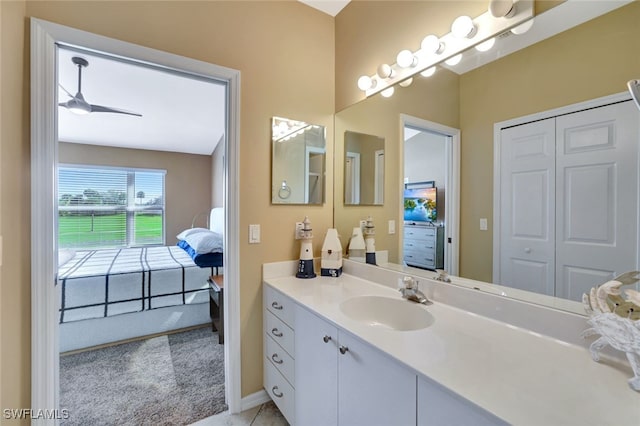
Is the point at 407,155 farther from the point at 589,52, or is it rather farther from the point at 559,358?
the point at 559,358

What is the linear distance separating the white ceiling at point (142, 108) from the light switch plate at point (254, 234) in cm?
118

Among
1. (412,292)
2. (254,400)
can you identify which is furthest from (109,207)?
(412,292)

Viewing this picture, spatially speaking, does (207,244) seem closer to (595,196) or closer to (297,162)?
(297,162)

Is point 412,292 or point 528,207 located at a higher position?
point 528,207

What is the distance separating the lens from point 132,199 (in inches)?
203

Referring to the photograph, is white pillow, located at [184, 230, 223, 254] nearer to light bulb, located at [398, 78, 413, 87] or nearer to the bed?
the bed

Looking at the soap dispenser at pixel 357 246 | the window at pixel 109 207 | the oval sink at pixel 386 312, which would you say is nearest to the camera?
the oval sink at pixel 386 312

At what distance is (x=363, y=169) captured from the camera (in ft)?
6.39

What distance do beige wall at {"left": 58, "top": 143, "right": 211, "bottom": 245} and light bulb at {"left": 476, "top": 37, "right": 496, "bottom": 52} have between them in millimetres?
5446

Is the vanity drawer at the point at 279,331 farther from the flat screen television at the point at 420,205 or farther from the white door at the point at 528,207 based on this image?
the white door at the point at 528,207

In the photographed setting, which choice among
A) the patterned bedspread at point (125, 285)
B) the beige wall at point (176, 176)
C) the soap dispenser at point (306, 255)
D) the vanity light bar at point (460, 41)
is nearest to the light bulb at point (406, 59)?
the vanity light bar at point (460, 41)

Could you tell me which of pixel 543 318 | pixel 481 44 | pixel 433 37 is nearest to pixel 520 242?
pixel 543 318

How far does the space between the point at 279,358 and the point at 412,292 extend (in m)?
0.82

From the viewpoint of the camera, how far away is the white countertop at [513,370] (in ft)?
1.97
